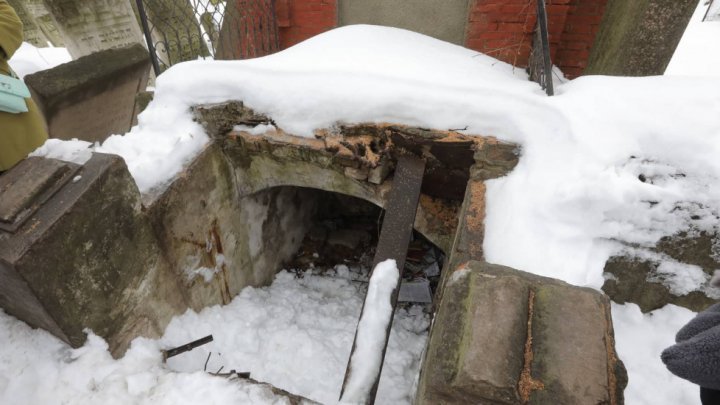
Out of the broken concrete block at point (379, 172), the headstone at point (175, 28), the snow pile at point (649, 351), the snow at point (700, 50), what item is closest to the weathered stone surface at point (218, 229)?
the broken concrete block at point (379, 172)

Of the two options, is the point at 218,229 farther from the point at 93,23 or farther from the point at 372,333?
the point at 93,23

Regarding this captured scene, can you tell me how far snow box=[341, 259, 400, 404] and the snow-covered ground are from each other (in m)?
0.63

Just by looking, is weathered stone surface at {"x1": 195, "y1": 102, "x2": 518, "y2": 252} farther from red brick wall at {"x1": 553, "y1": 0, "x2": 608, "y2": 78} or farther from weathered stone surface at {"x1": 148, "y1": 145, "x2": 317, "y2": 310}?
red brick wall at {"x1": 553, "y1": 0, "x2": 608, "y2": 78}

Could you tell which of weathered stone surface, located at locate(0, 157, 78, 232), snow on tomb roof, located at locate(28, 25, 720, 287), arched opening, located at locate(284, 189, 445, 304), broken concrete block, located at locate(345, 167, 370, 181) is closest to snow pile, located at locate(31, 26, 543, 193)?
snow on tomb roof, located at locate(28, 25, 720, 287)

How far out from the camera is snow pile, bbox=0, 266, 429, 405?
1912 mm

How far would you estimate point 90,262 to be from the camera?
77.2 inches

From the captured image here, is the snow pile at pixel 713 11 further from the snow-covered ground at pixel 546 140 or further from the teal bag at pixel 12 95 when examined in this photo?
the teal bag at pixel 12 95

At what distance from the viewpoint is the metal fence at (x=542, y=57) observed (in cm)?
242

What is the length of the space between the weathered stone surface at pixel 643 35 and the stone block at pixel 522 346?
2.42 metres

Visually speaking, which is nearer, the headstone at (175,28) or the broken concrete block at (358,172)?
the broken concrete block at (358,172)

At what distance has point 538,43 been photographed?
119 inches

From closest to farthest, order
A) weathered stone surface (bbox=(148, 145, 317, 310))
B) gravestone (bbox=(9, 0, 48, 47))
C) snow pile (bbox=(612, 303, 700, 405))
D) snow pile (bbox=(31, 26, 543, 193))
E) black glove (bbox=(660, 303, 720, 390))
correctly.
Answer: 1. black glove (bbox=(660, 303, 720, 390))
2. snow pile (bbox=(612, 303, 700, 405))
3. snow pile (bbox=(31, 26, 543, 193))
4. weathered stone surface (bbox=(148, 145, 317, 310))
5. gravestone (bbox=(9, 0, 48, 47))

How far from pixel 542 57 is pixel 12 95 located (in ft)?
12.3

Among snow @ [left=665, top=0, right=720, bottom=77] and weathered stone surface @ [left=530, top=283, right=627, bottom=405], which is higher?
weathered stone surface @ [left=530, top=283, right=627, bottom=405]
